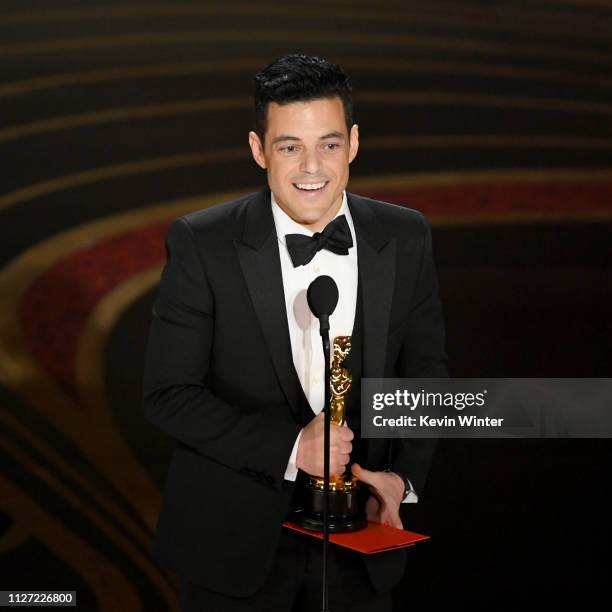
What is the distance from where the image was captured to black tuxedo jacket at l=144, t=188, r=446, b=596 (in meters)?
2.11

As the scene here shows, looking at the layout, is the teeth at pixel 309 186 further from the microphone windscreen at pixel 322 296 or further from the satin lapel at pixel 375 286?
the microphone windscreen at pixel 322 296

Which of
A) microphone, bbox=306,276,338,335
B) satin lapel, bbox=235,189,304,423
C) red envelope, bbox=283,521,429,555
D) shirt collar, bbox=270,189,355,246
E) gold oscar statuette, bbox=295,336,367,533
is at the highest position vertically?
shirt collar, bbox=270,189,355,246

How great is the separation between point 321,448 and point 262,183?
8.10 feet

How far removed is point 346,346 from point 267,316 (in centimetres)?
18

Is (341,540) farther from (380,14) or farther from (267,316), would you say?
(380,14)

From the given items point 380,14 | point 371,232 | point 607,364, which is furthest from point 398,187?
point 371,232

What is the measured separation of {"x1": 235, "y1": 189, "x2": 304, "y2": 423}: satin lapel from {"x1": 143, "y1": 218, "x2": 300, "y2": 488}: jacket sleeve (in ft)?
0.25

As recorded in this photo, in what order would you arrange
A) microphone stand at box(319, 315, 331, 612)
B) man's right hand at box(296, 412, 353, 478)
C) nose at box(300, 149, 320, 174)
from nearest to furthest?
1. microphone stand at box(319, 315, 331, 612)
2. man's right hand at box(296, 412, 353, 478)
3. nose at box(300, 149, 320, 174)

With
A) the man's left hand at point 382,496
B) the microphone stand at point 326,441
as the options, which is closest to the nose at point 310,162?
the microphone stand at point 326,441

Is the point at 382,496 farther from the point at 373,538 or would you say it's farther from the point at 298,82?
the point at 298,82

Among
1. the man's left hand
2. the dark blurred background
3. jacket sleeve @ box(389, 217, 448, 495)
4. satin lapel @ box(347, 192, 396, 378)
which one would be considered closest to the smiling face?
satin lapel @ box(347, 192, 396, 378)

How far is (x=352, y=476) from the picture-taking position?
2.13 m

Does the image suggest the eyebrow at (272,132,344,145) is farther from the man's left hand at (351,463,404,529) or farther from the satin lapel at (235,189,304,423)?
the man's left hand at (351,463,404,529)

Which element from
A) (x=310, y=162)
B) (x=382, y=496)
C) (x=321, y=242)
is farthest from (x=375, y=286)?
(x=382, y=496)
